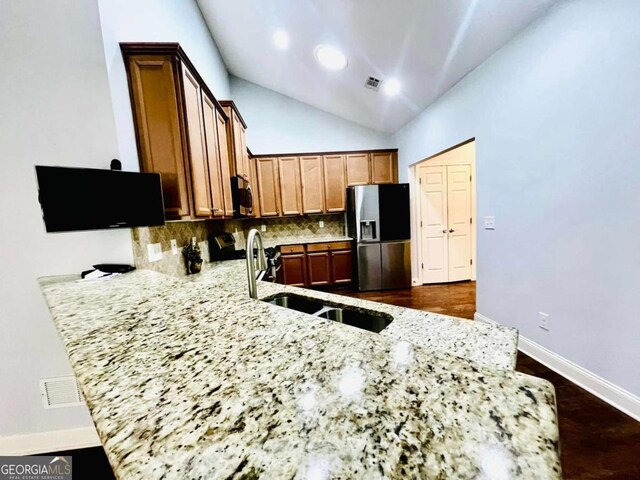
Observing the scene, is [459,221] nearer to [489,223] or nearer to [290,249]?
[489,223]

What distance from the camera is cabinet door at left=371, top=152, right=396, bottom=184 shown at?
4.67m

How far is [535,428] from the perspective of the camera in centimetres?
33

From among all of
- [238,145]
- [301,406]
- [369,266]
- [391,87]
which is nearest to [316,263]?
[369,266]

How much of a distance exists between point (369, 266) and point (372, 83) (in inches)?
105

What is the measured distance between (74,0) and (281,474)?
2.37 metres

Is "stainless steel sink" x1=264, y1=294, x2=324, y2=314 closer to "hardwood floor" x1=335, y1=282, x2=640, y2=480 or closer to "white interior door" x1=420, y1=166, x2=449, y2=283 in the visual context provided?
"hardwood floor" x1=335, y1=282, x2=640, y2=480

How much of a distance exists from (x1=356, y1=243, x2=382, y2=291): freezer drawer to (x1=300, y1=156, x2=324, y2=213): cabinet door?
43.8 inches

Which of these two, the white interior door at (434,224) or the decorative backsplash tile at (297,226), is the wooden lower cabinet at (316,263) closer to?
the decorative backsplash tile at (297,226)

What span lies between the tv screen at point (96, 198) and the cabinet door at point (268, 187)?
3007 millimetres

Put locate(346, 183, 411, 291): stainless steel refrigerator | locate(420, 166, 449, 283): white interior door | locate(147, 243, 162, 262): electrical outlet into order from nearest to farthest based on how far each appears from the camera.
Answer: locate(147, 243, 162, 262): electrical outlet, locate(346, 183, 411, 291): stainless steel refrigerator, locate(420, 166, 449, 283): white interior door

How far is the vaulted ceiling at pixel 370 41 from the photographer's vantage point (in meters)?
2.14

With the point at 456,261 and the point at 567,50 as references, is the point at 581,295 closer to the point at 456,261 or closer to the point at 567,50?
the point at 567,50

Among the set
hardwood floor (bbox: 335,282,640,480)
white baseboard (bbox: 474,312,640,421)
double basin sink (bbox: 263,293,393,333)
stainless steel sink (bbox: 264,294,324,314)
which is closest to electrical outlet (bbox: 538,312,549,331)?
white baseboard (bbox: 474,312,640,421)

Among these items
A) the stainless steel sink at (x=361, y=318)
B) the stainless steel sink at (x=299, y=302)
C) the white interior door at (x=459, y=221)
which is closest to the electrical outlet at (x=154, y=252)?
the stainless steel sink at (x=299, y=302)
